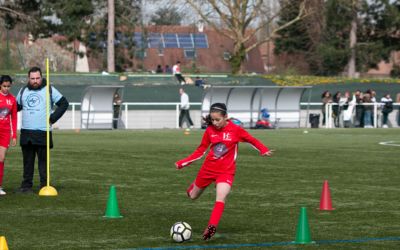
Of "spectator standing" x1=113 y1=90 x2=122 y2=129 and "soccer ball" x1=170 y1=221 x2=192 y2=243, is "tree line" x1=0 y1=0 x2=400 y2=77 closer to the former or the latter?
"spectator standing" x1=113 y1=90 x2=122 y2=129

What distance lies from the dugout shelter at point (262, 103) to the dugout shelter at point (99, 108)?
4312 mm

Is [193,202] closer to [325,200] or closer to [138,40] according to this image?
[325,200]

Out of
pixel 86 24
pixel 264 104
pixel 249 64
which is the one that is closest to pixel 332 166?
pixel 264 104

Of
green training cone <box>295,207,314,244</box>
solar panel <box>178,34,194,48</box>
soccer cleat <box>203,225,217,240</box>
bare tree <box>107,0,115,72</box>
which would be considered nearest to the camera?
green training cone <box>295,207,314,244</box>

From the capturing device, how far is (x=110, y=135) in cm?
3912

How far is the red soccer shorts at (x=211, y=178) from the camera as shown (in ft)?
39.6

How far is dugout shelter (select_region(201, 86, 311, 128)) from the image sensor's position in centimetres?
4794

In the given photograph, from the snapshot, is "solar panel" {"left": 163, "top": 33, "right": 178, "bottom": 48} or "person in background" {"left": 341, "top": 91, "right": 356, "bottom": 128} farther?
"solar panel" {"left": 163, "top": 33, "right": 178, "bottom": 48}

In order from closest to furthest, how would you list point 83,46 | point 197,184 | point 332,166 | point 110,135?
1. point 197,184
2. point 332,166
3. point 110,135
4. point 83,46

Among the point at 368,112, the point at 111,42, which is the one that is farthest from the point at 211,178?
the point at 111,42

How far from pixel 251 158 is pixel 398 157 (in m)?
3.85

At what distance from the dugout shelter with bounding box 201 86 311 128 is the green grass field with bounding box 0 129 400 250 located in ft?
61.0

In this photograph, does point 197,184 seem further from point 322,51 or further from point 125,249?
point 322,51

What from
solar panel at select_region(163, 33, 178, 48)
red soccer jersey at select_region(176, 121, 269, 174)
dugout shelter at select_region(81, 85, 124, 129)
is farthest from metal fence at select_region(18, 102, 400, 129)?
solar panel at select_region(163, 33, 178, 48)
